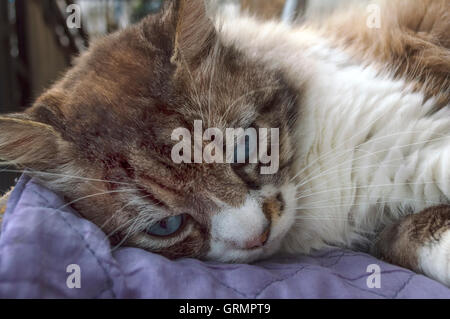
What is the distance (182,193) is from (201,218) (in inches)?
3.5

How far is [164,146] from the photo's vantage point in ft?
3.27

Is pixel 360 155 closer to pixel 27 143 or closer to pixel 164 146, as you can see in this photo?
pixel 164 146

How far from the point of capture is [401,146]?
1.18 m

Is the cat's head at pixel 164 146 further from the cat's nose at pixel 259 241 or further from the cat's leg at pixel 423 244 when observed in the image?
the cat's leg at pixel 423 244

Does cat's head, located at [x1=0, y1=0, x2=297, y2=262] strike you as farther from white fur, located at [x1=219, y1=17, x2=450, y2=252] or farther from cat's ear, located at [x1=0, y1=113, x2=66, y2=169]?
white fur, located at [x1=219, y1=17, x2=450, y2=252]

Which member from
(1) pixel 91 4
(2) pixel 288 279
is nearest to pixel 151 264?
(2) pixel 288 279

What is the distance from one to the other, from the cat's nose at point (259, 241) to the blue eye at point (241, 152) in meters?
0.20

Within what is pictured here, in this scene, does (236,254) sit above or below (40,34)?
below

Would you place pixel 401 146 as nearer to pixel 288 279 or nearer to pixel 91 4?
pixel 288 279

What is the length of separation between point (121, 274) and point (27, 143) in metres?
0.54

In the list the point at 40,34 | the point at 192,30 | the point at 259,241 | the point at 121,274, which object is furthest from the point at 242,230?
the point at 40,34

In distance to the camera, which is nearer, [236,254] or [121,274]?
[121,274]

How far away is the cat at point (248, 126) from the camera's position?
3.34 feet

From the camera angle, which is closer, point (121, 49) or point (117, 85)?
point (117, 85)
